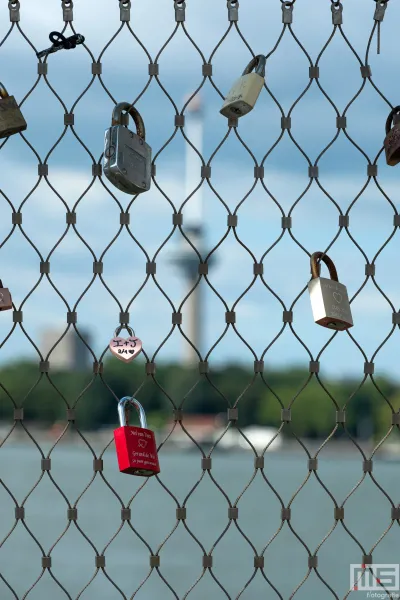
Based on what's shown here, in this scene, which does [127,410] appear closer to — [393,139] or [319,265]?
[319,265]

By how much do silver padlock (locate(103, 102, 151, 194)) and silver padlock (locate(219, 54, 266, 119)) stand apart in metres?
0.25

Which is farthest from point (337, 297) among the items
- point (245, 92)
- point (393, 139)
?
point (245, 92)

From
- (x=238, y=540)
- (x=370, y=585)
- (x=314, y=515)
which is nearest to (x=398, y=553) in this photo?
(x=238, y=540)

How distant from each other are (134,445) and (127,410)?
111 millimetres

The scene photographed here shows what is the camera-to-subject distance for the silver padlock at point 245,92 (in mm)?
2775

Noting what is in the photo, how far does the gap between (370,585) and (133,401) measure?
3.29 ft

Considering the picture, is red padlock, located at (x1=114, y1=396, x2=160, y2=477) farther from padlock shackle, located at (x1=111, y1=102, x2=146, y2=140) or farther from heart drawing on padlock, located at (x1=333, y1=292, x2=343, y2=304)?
padlock shackle, located at (x1=111, y1=102, x2=146, y2=140)

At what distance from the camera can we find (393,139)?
2.89 m

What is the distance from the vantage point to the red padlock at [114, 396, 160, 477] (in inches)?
103

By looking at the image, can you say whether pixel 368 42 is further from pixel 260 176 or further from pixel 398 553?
pixel 398 553

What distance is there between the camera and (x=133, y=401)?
8.89ft
